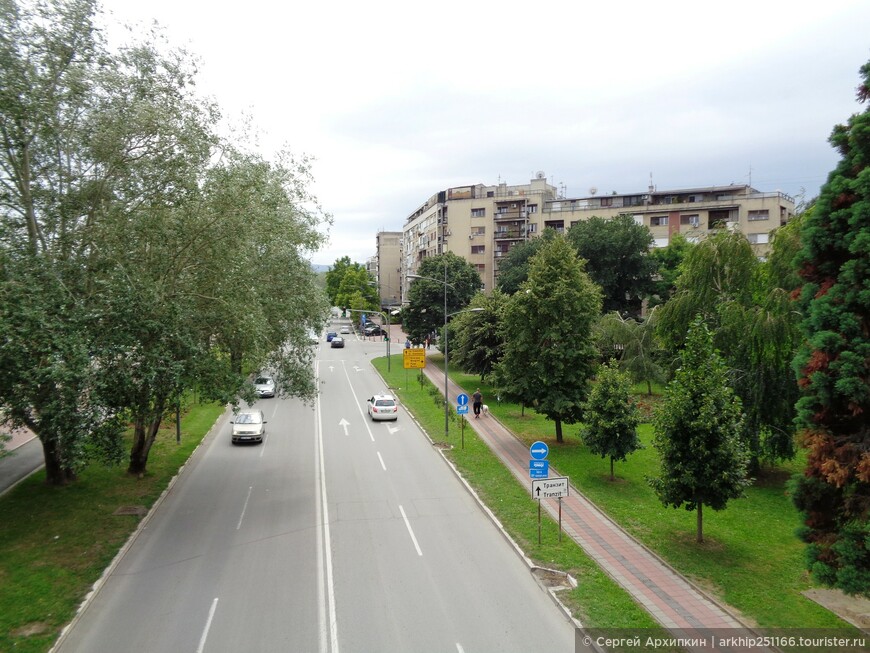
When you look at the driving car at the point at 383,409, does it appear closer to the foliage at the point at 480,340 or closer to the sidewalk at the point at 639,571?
the foliage at the point at 480,340

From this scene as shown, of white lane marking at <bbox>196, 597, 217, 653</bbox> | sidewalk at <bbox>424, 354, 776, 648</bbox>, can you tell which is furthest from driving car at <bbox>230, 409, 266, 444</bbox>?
white lane marking at <bbox>196, 597, 217, 653</bbox>

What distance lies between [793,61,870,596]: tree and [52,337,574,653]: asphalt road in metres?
5.02

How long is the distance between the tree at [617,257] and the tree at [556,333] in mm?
29612

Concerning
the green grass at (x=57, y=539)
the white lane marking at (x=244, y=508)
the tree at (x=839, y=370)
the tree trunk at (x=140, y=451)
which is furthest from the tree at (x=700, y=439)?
the tree trunk at (x=140, y=451)

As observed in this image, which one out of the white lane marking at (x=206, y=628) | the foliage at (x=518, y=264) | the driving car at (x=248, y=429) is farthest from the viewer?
the foliage at (x=518, y=264)

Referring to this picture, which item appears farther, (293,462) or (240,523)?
(293,462)

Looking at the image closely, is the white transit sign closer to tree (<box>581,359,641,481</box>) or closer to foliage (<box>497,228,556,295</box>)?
tree (<box>581,359,641,481</box>)

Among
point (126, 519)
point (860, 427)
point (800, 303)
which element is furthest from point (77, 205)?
point (860, 427)

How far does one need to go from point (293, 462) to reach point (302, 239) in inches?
385

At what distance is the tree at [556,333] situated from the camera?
85.3 feet

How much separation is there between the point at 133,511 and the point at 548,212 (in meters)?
65.0

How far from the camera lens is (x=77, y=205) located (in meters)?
16.7

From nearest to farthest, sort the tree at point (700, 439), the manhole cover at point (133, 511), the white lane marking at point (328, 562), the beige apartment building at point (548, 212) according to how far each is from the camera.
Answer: the white lane marking at point (328, 562)
the tree at point (700, 439)
the manhole cover at point (133, 511)
the beige apartment building at point (548, 212)

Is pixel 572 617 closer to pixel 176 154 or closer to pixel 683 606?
pixel 683 606
